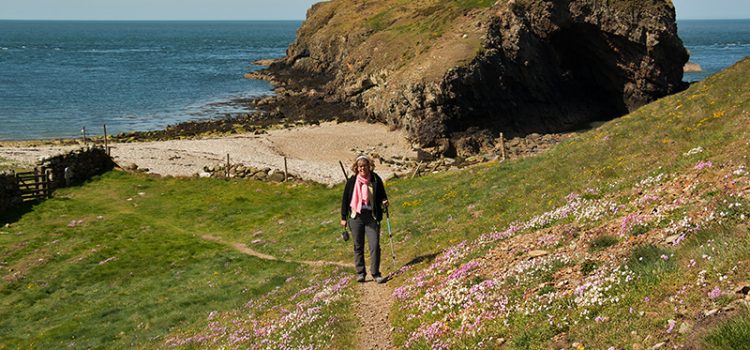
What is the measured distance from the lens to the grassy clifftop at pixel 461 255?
38.7 feet

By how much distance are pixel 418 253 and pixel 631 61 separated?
7400cm

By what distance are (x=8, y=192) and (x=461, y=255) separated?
39.3m

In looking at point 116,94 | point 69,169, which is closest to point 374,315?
point 69,169

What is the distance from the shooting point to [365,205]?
20.3 metres

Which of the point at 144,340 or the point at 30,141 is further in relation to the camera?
the point at 30,141

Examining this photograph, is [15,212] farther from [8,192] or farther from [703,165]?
[703,165]

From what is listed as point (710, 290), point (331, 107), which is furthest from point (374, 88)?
point (710, 290)

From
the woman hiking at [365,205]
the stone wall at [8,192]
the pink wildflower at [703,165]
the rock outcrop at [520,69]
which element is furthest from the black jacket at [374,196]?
the rock outcrop at [520,69]

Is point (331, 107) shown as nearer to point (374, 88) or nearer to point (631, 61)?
point (374, 88)

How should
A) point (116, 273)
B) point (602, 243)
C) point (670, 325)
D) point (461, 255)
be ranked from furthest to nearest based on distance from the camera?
point (116, 273) < point (461, 255) < point (602, 243) < point (670, 325)

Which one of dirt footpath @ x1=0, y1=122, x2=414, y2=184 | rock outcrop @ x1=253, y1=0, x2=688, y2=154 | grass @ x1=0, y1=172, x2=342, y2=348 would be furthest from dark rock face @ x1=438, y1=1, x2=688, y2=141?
grass @ x1=0, y1=172, x2=342, y2=348

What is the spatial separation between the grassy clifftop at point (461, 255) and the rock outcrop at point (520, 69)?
107 feet

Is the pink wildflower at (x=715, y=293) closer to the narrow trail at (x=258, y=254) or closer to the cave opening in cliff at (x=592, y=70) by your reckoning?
the narrow trail at (x=258, y=254)

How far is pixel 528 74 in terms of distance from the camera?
278 ft
